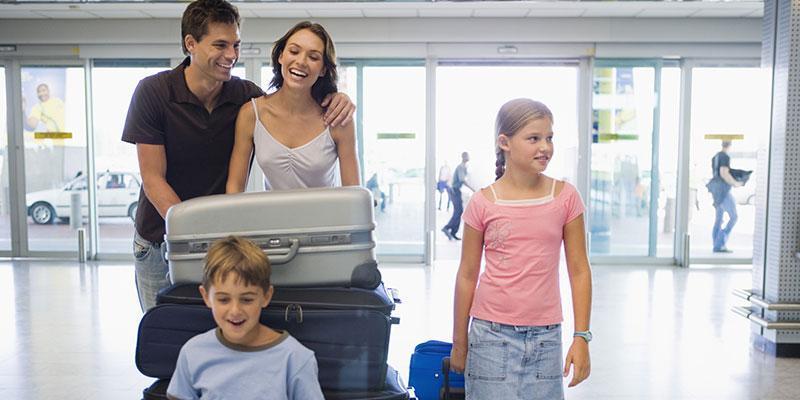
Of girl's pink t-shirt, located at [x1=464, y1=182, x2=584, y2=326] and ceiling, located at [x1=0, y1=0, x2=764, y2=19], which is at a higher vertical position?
ceiling, located at [x1=0, y1=0, x2=764, y2=19]

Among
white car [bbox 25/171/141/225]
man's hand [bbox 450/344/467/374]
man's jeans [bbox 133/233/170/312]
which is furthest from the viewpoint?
white car [bbox 25/171/141/225]

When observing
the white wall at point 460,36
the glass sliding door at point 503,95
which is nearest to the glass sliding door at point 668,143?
the white wall at point 460,36

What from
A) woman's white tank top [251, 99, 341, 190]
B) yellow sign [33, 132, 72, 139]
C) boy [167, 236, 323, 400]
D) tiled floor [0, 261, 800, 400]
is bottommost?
tiled floor [0, 261, 800, 400]

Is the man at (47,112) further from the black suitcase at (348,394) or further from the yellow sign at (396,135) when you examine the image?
the black suitcase at (348,394)

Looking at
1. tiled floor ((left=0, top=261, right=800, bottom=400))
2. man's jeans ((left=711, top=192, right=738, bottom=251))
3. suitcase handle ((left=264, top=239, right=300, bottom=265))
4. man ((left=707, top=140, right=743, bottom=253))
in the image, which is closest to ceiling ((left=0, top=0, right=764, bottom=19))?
man ((left=707, top=140, right=743, bottom=253))

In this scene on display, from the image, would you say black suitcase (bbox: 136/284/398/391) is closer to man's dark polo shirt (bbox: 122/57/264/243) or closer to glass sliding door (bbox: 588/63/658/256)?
man's dark polo shirt (bbox: 122/57/264/243)

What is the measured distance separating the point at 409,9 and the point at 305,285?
655 cm

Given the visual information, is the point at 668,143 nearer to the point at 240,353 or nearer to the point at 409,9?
the point at 409,9

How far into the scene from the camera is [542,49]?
8.50 m

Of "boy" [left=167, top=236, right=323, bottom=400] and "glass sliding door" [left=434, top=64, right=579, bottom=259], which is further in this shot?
"glass sliding door" [left=434, top=64, right=579, bottom=259]

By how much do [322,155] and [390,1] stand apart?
5.70 meters

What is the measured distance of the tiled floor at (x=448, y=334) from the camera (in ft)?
12.8

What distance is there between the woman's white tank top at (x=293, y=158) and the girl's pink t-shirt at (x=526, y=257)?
1.70ft

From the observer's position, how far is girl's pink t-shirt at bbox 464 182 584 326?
75.0 inches
